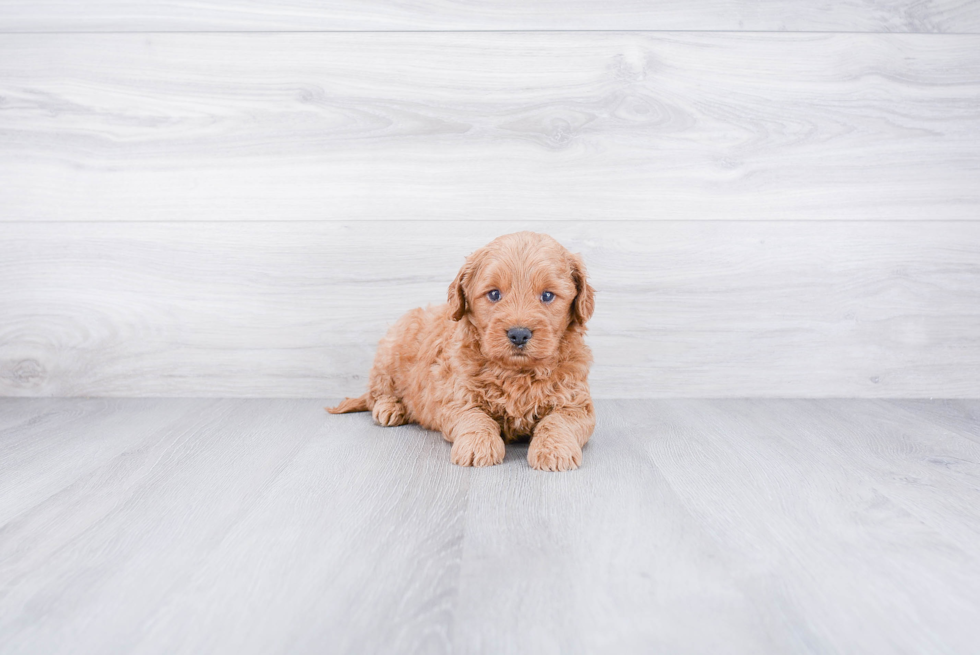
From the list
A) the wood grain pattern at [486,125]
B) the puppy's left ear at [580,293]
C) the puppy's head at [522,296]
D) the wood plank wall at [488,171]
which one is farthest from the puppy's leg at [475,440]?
the wood grain pattern at [486,125]

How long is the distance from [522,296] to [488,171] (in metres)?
0.84

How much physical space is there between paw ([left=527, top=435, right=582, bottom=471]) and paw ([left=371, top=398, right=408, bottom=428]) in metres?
0.57

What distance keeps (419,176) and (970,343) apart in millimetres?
2076

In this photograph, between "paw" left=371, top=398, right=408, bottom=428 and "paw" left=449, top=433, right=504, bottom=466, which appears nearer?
"paw" left=449, top=433, right=504, bottom=466

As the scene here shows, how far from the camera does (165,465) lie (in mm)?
1597

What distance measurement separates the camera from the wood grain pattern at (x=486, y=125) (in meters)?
2.29

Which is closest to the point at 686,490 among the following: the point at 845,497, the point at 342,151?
the point at 845,497

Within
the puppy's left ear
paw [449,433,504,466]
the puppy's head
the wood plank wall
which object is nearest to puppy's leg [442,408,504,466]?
paw [449,433,504,466]

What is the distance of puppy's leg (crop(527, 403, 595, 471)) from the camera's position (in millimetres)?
1540

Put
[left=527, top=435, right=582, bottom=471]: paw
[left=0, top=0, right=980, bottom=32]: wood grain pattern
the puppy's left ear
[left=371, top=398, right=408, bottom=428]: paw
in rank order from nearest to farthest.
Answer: [left=527, top=435, right=582, bottom=471]: paw < the puppy's left ear < [left=371, top=398, right=408, bottom=428]: paw < [left=0, top=0, right=980, bottom=32]: wood grain pattern

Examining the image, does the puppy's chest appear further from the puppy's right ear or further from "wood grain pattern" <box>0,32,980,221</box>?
"wood grain pattern" <box>0,32,980,221</box>

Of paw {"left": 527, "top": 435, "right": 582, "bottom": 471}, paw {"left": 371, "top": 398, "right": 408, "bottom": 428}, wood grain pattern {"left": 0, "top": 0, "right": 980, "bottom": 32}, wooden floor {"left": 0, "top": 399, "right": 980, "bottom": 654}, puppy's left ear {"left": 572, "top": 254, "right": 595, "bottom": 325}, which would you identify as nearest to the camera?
wooden floor {"left": 0, "top": 399, "right": 980, "bottom": 654}

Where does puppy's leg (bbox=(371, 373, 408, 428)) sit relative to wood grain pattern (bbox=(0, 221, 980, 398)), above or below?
below

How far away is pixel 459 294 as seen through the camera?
1.72 meters
